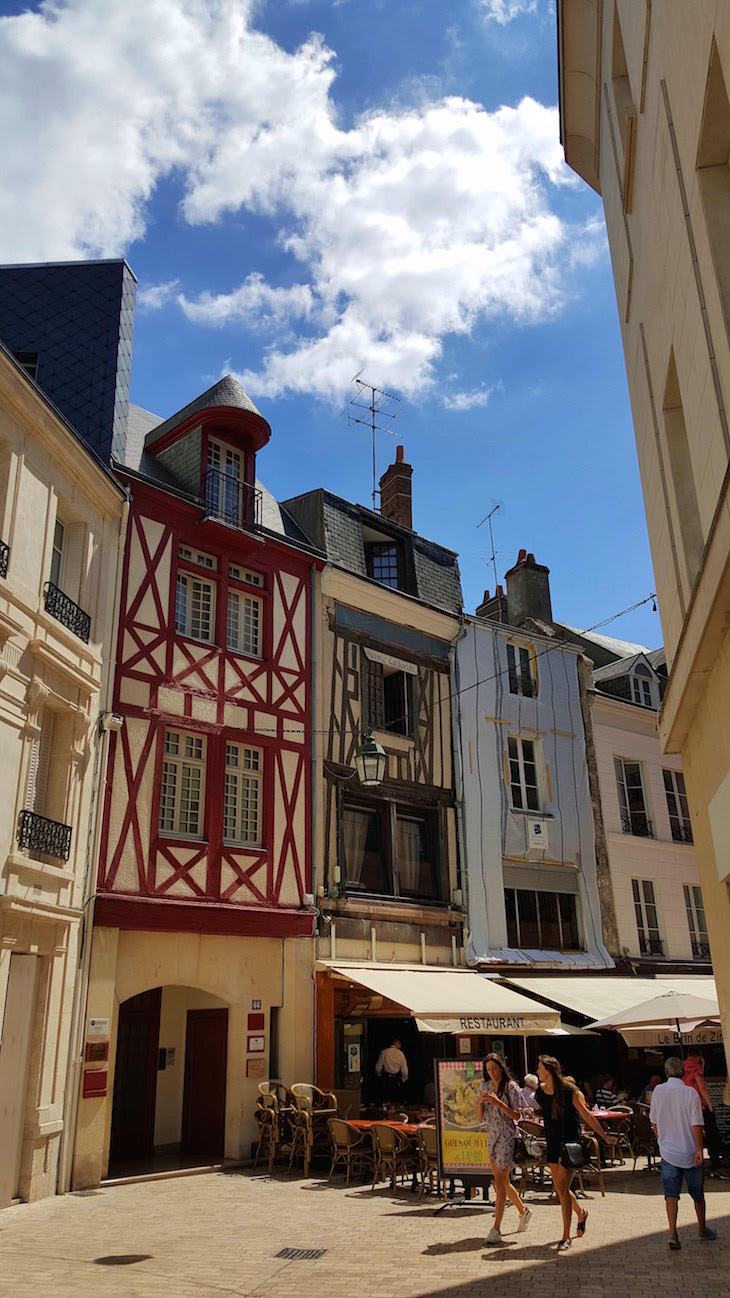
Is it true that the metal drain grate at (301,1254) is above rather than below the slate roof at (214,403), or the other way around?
below

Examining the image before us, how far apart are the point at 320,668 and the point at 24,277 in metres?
7.00

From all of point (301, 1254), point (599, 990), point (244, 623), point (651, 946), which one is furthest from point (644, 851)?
point (301, 1254)

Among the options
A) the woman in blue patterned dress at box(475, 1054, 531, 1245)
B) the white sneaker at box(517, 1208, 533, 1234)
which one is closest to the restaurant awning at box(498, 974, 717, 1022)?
the white sneaker at box(517, 1208, 533, 1234)

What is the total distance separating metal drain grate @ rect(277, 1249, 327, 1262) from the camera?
6719 millimetres

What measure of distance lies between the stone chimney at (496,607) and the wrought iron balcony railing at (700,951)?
767 cm

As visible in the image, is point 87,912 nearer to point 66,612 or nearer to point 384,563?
point 66,612

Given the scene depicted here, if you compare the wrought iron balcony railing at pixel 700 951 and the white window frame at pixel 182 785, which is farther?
the wrought iron balcony railing at pixel 700 951

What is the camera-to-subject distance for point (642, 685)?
2123cm

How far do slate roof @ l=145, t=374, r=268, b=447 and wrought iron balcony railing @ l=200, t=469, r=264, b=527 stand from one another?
105 cm

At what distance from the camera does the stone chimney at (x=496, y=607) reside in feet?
72.3

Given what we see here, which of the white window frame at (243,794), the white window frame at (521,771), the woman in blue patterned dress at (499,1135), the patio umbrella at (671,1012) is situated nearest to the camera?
the woman in blue patterned dress at (499,1135)

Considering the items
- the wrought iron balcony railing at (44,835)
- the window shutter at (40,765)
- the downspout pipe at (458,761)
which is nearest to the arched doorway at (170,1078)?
the wrought iron balcony railing at (44,835)

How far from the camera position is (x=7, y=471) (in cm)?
995

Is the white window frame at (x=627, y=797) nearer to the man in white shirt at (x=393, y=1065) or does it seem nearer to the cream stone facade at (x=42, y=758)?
the man in white shirt at (x=393, y=1065)
